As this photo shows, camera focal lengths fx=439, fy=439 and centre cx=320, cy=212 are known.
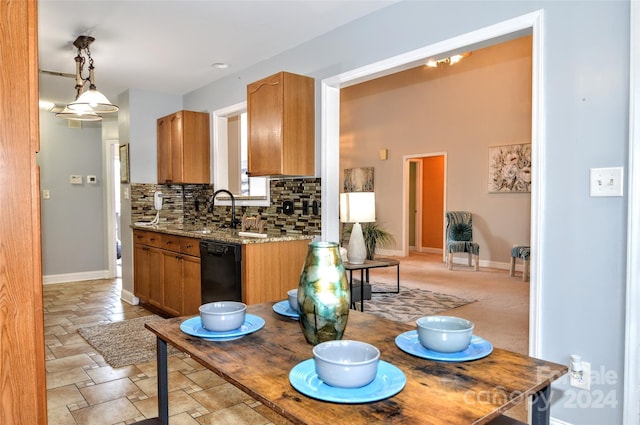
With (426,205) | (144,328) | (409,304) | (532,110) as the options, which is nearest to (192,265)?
(144,328)

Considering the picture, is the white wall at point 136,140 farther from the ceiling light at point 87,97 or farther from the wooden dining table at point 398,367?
the wooden dining table at point 398,367

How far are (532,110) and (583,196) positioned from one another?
1.70ft

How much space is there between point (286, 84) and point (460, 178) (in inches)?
215

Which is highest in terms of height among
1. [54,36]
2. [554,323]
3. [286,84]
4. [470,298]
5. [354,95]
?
[354,95]

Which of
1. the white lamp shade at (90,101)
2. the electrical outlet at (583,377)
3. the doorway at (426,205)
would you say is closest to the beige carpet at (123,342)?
the white lamp shade at (90,101)

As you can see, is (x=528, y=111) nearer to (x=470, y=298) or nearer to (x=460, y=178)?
(x=460, y=178)

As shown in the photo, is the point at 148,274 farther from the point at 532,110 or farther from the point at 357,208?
the point at 532,110

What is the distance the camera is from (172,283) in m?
4.25

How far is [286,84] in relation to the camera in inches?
136

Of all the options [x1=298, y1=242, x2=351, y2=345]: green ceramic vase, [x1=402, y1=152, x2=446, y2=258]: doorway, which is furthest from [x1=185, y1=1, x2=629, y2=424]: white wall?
[x1=402, y1=152, x2=446, y2=258]: doorway

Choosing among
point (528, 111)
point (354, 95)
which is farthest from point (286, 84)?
point (354, 95)

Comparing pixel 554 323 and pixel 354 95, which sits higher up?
pixel 354 95

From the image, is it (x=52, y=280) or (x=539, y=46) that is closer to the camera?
(x=539, y=46)

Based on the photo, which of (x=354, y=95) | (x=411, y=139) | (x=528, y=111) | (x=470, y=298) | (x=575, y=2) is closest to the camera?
(x=575, y=2)
